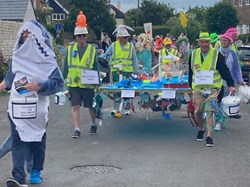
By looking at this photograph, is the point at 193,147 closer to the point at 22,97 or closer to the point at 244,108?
the point at 22,97

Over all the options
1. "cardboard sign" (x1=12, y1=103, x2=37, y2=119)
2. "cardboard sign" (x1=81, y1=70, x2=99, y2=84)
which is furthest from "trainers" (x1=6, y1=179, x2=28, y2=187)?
"cardboard sign" (x1=81, y1=70, x2=99, y2=84)

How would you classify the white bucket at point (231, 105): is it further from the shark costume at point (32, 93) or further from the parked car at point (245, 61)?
the parked car at point (245, 61)

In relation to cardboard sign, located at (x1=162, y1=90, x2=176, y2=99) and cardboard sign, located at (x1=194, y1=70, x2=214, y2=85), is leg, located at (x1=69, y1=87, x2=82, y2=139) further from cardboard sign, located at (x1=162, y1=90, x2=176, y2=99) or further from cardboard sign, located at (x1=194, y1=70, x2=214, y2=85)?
cardboard sign, located at (x1=194, y1=70, x2=214, y2=85)

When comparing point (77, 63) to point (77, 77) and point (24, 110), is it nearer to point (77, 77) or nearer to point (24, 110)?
point (77, 77)

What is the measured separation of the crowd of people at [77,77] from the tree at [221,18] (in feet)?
149

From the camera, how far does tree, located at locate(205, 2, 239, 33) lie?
61.3 m

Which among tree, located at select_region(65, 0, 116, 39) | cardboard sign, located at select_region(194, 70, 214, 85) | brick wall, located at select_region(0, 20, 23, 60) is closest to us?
cardboard sign, located at select_region(194, 70, 214, 85)

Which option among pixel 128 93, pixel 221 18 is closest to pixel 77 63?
pixel 128 93

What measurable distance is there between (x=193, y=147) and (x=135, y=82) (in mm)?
2006

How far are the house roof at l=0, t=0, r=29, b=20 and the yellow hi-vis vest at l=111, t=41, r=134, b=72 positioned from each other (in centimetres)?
2140

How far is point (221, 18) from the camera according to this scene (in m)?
61.2

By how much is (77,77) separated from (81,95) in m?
0.33

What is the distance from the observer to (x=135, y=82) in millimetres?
11602

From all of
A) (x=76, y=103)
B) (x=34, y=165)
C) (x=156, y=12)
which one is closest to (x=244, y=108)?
(x=76, y=103)
